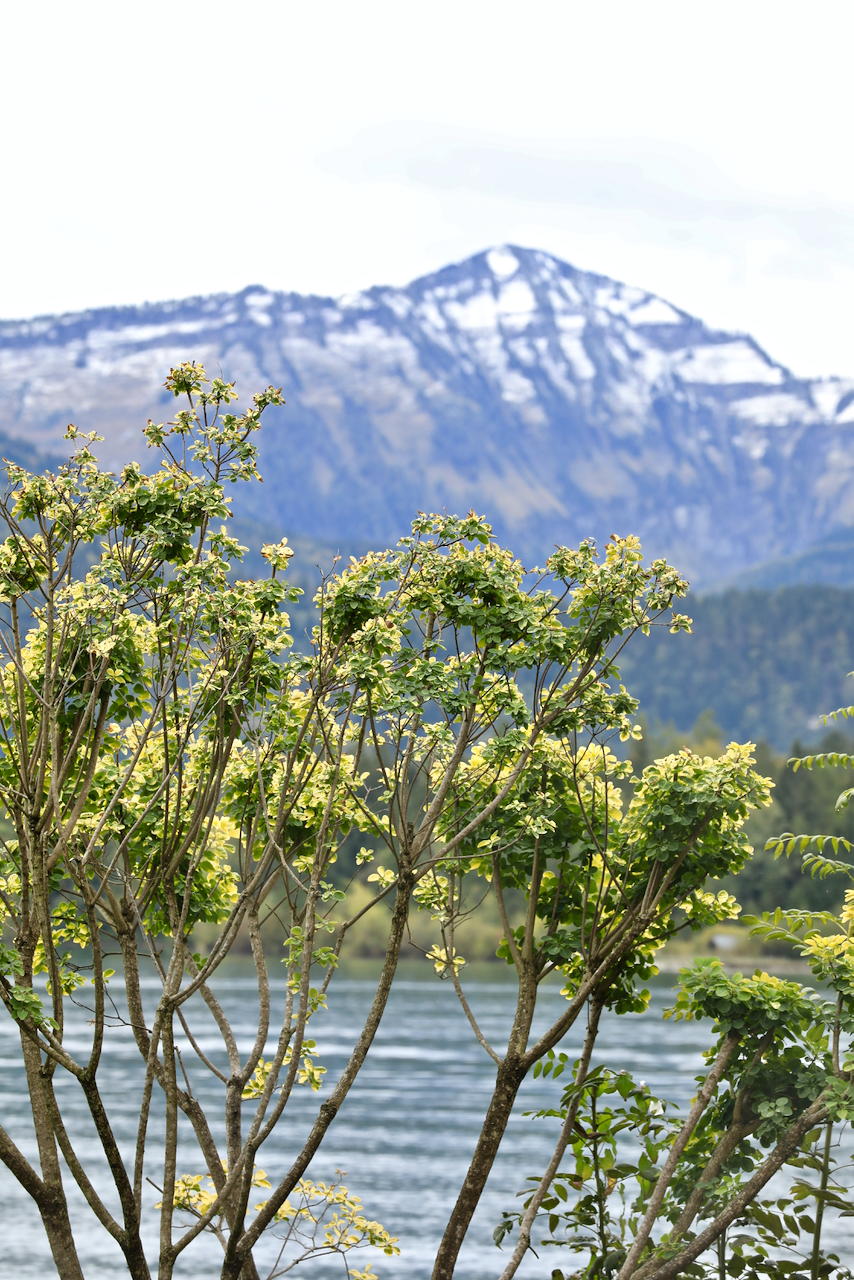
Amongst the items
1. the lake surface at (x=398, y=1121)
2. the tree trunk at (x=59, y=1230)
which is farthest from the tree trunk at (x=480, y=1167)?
the lake surface at (x=398, y=1121)

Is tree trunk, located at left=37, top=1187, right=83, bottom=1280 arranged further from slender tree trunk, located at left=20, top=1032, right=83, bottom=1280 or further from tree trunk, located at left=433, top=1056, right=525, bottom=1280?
tree trunk, located at left=433, top=1056, right=525, bottom=1280

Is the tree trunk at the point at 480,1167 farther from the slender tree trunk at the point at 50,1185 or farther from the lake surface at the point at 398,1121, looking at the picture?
the lake surface at the point at 398,1121

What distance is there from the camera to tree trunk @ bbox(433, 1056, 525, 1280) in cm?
989

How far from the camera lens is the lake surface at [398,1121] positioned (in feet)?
103

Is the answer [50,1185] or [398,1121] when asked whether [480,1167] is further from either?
[398,1121]

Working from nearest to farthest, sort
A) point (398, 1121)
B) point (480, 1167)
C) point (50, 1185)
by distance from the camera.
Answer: point (50, 1185)
point (480, 1167)
point (398, 1121)

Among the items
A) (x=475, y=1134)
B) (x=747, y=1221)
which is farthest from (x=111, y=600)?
(x=475, y=1134)

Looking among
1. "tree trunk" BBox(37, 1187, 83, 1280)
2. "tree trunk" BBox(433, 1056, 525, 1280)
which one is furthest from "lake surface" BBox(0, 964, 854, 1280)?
"tree trunk" BBox(37, 1187, 83, 1280)

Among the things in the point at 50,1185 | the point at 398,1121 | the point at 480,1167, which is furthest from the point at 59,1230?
the point at 398,1121

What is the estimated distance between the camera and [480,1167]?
1002cm

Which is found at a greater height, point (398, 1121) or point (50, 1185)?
point (50, 1185)

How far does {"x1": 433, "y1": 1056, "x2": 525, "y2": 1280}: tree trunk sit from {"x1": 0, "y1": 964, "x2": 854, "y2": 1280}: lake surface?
762 inches

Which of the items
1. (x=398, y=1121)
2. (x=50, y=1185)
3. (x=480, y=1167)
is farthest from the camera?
(x=398, y=1121)

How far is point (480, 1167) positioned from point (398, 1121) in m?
38.3
